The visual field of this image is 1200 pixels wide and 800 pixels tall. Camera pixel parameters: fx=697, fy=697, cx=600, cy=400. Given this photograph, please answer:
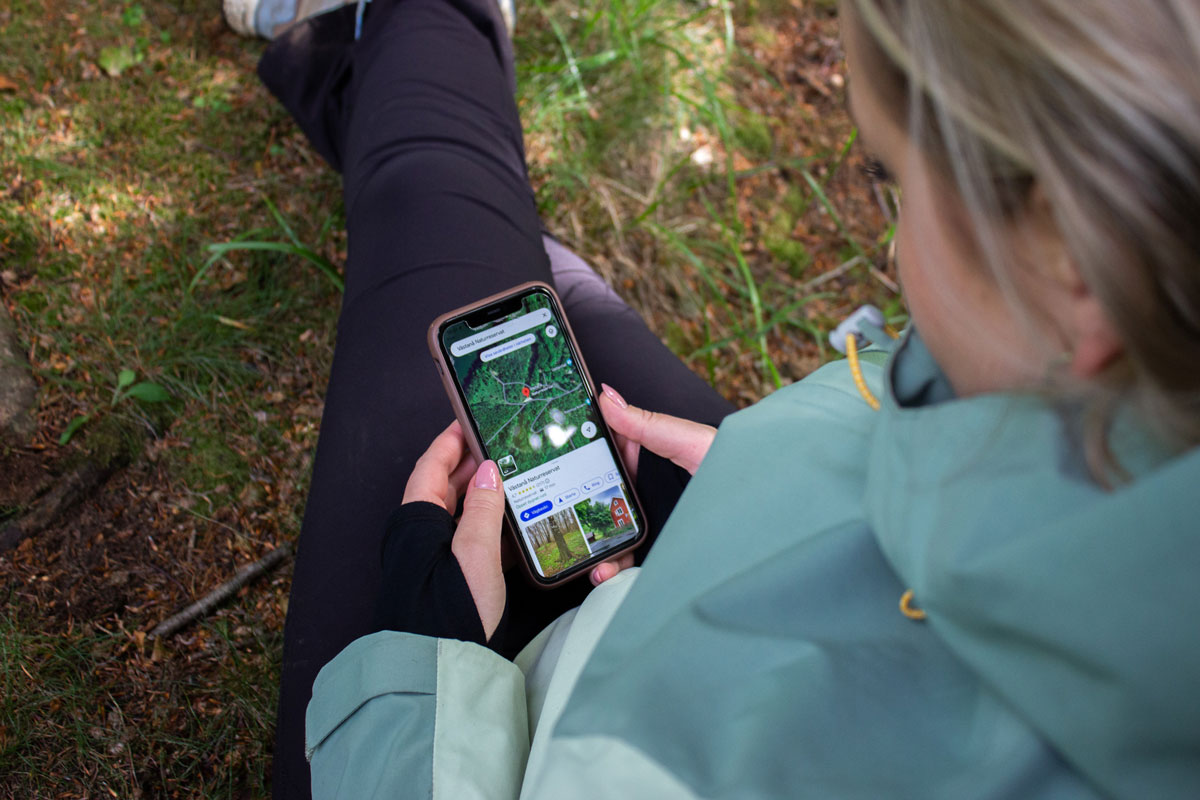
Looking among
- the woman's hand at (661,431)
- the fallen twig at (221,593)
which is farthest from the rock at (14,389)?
the woman's hand at (661,431)

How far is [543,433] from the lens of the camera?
154 centimetres

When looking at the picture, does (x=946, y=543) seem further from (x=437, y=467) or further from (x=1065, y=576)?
A: (x=437, y=467)

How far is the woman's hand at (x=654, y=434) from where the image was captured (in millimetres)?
1424

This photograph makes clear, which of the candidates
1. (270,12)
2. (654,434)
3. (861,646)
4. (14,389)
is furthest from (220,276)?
(861,646)

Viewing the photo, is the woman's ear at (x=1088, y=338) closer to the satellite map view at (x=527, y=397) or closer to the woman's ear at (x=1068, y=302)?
the woman's ear at (x=1068, y=302)

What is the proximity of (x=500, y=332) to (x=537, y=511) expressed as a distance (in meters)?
0.40

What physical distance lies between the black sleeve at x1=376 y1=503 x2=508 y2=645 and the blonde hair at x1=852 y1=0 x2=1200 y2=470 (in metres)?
0.96

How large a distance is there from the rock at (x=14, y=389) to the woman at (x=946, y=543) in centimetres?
134

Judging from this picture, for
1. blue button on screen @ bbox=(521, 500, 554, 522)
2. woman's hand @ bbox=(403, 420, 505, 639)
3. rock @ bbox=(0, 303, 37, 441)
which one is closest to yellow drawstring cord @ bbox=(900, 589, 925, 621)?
woman's hand @ bbox=(403, 420, 505, 639)

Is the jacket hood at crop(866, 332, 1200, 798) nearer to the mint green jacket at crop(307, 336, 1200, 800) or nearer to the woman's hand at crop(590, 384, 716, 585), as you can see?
the mint green jacket at crop(307, 336, 1200, 800)

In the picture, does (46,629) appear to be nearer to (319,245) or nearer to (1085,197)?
(319,245)

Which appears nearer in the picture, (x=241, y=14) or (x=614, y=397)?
(x=614, y=397)

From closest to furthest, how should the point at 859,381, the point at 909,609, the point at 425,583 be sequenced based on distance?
the point at 909,609 → the point at 859,381 → the point at 425,583

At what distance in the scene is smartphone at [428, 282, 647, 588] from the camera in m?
1.49
